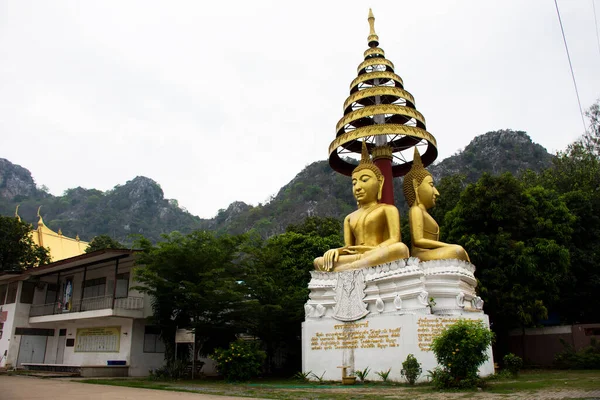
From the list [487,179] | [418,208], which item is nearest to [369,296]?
[418,208]

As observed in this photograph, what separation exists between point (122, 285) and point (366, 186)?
13.1 meters

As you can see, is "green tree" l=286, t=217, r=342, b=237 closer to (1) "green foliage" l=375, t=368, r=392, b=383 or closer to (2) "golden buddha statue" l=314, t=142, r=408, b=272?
(2) "golden buddha statue" l=314, t=142, r=408, b=272

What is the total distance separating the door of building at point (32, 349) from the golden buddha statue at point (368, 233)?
18.3 m

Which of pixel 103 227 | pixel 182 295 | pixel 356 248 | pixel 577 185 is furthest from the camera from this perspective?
pixel 103 227

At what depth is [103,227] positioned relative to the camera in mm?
102438

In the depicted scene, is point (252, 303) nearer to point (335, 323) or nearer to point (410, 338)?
point (335, 323)

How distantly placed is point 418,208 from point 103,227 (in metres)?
95.7

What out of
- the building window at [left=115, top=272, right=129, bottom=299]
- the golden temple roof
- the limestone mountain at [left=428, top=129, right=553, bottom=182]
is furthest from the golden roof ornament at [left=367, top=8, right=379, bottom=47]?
the limestone mountain at [left=428, top=129, right=553, bottom=182]

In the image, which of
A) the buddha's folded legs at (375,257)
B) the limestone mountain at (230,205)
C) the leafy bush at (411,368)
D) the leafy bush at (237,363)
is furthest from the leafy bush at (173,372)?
the limestone mountain at (230,205)

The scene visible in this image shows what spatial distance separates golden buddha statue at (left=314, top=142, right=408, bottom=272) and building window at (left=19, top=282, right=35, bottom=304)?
18419 mm

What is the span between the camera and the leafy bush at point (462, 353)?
11469 mm

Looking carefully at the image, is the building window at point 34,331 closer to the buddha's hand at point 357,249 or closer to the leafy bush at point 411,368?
the buddha's hand at point 357,249

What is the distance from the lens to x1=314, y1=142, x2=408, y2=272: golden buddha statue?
1642 centimetres

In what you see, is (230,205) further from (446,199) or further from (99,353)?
(99,353)
